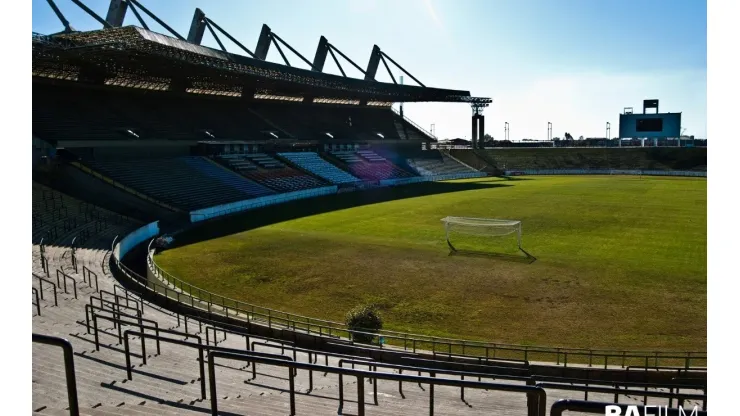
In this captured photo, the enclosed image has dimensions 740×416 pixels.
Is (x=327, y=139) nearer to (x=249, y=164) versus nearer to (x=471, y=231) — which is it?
(x=249, y=164)

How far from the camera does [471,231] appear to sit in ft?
118

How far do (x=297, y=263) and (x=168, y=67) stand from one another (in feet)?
123

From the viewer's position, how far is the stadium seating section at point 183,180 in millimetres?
46750

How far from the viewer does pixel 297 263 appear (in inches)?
1148

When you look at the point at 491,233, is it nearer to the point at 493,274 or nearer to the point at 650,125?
the point at 493,274

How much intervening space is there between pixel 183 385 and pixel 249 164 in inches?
2244

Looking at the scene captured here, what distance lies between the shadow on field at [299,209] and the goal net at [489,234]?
1650 cm

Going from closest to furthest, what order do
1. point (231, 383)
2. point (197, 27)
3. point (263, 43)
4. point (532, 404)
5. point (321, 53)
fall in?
point (532, 404)
point (231, 383)
point (197, 27)
point (263, 43)
point (321, 53)

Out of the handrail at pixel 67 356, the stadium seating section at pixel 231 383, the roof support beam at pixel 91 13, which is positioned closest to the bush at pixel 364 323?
the stadium seating section at pixel 231 383

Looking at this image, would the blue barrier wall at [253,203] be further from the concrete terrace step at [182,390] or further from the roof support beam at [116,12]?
the concrete terrace step at [182,390]

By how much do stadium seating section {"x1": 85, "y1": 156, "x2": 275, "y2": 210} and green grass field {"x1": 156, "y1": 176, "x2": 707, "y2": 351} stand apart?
662 cm

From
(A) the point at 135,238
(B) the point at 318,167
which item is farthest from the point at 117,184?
(B) the point at 318,167

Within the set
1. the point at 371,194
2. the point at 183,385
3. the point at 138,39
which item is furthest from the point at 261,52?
the point at 183,385

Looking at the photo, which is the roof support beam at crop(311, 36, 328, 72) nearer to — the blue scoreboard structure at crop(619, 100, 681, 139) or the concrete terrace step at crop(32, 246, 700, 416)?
the blue scoreboard structure at crop(619, 100, 681, 139)
